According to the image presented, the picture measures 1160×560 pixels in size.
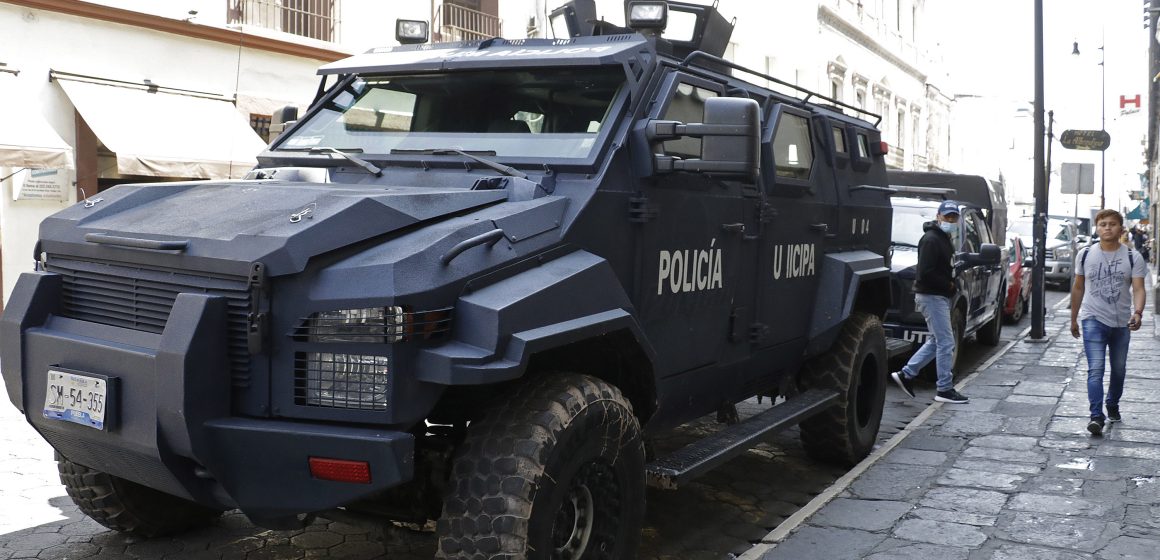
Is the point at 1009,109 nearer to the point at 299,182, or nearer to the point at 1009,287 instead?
the point at 1009,287

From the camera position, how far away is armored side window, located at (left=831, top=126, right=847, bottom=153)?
689 cm

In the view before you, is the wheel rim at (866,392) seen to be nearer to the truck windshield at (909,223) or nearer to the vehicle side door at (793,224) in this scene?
the vehicle side door at (793,224)

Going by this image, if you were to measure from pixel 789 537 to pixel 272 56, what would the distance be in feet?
41.1

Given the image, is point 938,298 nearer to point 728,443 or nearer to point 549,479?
point 728,443

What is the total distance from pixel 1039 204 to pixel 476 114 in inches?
468

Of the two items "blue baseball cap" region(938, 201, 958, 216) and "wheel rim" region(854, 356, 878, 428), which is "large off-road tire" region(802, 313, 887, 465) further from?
"blue baseball cap" region(938, 201, 958, 216)

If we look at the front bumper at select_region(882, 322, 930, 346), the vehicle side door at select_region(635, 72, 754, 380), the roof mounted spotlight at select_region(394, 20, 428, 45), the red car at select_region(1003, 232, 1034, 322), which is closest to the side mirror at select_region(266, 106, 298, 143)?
the roof mounted spotlight at select_region(394, 20, 428, 45)

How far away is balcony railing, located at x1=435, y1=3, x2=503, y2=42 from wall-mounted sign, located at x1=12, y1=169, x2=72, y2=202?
251 inches

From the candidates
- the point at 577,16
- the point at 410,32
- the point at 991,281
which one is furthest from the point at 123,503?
the point at 991,281

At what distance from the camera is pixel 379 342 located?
3406 millimetres

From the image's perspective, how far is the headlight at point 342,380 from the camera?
3422 millimetres

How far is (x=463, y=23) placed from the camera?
18.4 m

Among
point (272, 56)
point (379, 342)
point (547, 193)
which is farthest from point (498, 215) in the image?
point (272, 56)

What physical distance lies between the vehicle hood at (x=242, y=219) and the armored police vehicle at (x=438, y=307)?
1cm
